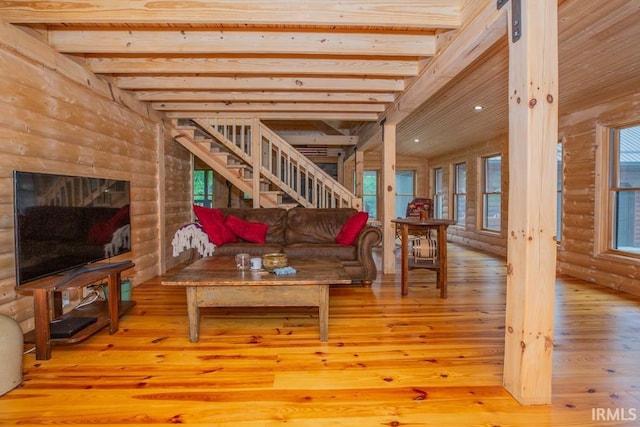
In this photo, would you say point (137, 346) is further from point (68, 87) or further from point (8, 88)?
point (68, 87)

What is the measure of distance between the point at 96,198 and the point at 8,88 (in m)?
0.96

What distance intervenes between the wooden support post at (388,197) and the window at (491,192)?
10.2ft

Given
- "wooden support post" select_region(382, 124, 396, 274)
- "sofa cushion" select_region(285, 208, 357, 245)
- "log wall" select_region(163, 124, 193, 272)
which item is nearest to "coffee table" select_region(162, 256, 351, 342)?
"sofa cushion" select_region(285, 208, 357, 245)

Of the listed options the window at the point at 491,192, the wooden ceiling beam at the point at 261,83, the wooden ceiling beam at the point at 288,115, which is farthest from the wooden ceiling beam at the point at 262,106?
the window at the point at 491,192

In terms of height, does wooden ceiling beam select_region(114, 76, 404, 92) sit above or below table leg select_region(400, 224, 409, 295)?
above

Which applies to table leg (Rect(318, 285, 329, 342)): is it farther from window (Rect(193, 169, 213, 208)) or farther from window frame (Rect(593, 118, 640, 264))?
window (Rect(193, 169, 213, 208))

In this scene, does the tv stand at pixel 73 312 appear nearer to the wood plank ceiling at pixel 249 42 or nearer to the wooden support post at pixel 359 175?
the wood plank ceiling at pixel 249 42

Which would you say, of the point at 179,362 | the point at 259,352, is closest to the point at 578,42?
the point at 259,352

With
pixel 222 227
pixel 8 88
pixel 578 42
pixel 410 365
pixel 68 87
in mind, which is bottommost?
pixel 410 365

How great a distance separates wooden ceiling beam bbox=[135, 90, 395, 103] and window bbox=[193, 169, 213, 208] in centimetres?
436

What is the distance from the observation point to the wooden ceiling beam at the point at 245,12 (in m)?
2.34

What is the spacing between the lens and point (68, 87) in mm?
3146

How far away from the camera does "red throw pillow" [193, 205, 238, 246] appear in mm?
4383

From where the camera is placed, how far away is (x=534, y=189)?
1.74 m
